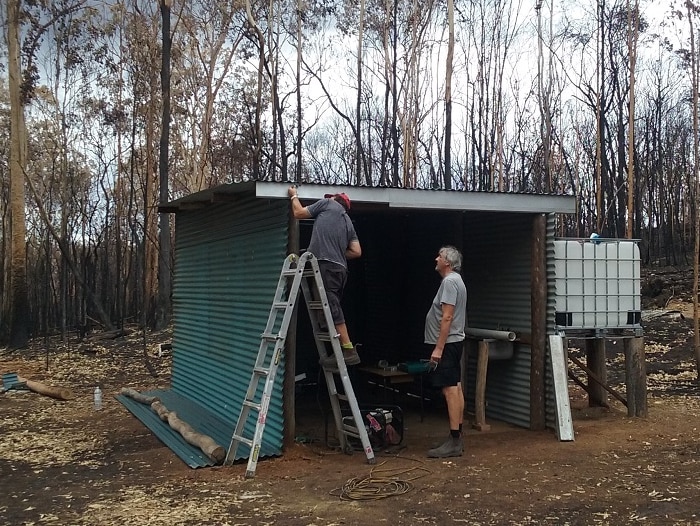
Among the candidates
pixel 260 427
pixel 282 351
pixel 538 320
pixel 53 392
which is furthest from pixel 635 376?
pixel 53 392

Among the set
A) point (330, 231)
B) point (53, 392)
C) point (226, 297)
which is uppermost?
point (330, 231)

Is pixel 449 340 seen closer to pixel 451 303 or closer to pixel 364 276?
pixel 451 303

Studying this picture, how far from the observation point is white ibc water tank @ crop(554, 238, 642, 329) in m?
7.39

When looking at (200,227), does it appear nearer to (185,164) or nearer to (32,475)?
(32,475)

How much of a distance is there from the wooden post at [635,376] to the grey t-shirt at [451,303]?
2.55m

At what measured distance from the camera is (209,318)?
8.64 m

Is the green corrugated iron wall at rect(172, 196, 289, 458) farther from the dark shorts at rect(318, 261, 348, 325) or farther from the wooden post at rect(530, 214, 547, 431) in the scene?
the wooden post at rect(530, 214, 547, 431)

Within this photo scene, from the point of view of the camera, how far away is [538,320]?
737 cm

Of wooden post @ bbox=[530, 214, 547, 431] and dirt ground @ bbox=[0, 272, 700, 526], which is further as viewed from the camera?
wooden post @ bbox=[530, 214, 547, 431]

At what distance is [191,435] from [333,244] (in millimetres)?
2419

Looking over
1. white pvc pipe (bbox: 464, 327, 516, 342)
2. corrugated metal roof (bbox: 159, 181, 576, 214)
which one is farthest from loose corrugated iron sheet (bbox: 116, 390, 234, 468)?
white pvc pipe (bbox: 464, 327, 516, 342)

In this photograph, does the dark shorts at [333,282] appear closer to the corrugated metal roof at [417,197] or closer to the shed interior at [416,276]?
the corrugated metal roof at [417,197]

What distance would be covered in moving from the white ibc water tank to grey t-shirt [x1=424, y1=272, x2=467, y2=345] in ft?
5.08

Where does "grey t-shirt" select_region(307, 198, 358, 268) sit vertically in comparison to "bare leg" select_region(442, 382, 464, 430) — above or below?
above
